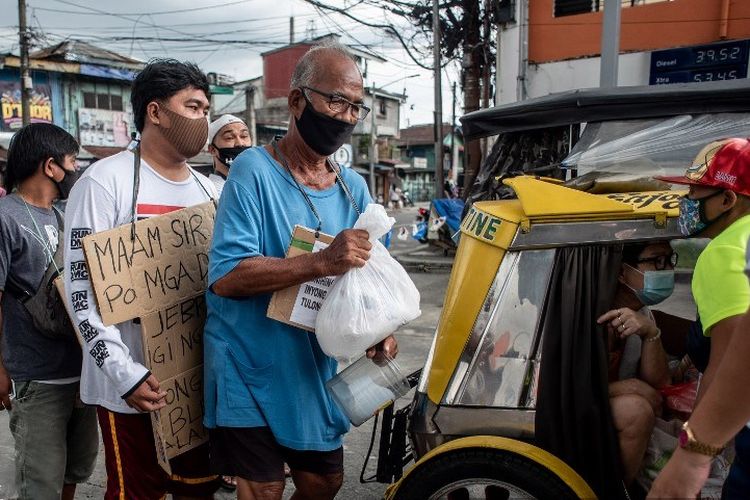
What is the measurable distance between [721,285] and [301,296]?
3.69 ft

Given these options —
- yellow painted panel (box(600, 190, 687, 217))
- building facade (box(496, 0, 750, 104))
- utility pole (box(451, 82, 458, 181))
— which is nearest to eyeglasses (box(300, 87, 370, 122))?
yellow painted panel (box(600, 190, 687, 217))

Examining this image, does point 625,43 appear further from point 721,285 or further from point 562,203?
point 721,285

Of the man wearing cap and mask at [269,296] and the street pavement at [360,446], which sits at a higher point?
the man wearing cap and mask at [269,296]

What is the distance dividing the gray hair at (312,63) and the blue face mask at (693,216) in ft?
3.81

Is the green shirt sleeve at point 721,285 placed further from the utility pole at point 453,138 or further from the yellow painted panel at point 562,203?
the utility pole at point 453,138

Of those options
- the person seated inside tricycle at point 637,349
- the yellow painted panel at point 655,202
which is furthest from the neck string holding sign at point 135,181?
the yellow painted panel at point 655,202

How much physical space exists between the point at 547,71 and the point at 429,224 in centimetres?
456

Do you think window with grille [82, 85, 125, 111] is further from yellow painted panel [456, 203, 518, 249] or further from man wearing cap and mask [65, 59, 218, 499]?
yellow painted panel [456, 203, 518, 249]

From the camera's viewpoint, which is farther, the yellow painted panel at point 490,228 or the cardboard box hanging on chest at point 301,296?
the yellow painted panel at point 490,228

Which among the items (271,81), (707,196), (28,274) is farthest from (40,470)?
(271,81)

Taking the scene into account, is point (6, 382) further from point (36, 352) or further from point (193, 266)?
point (193, 266)

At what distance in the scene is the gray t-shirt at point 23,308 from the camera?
89.7 inches

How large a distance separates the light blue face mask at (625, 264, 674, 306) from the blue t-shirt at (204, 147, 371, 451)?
1.20 m

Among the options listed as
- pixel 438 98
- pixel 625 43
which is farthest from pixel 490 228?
pixel 438 98
